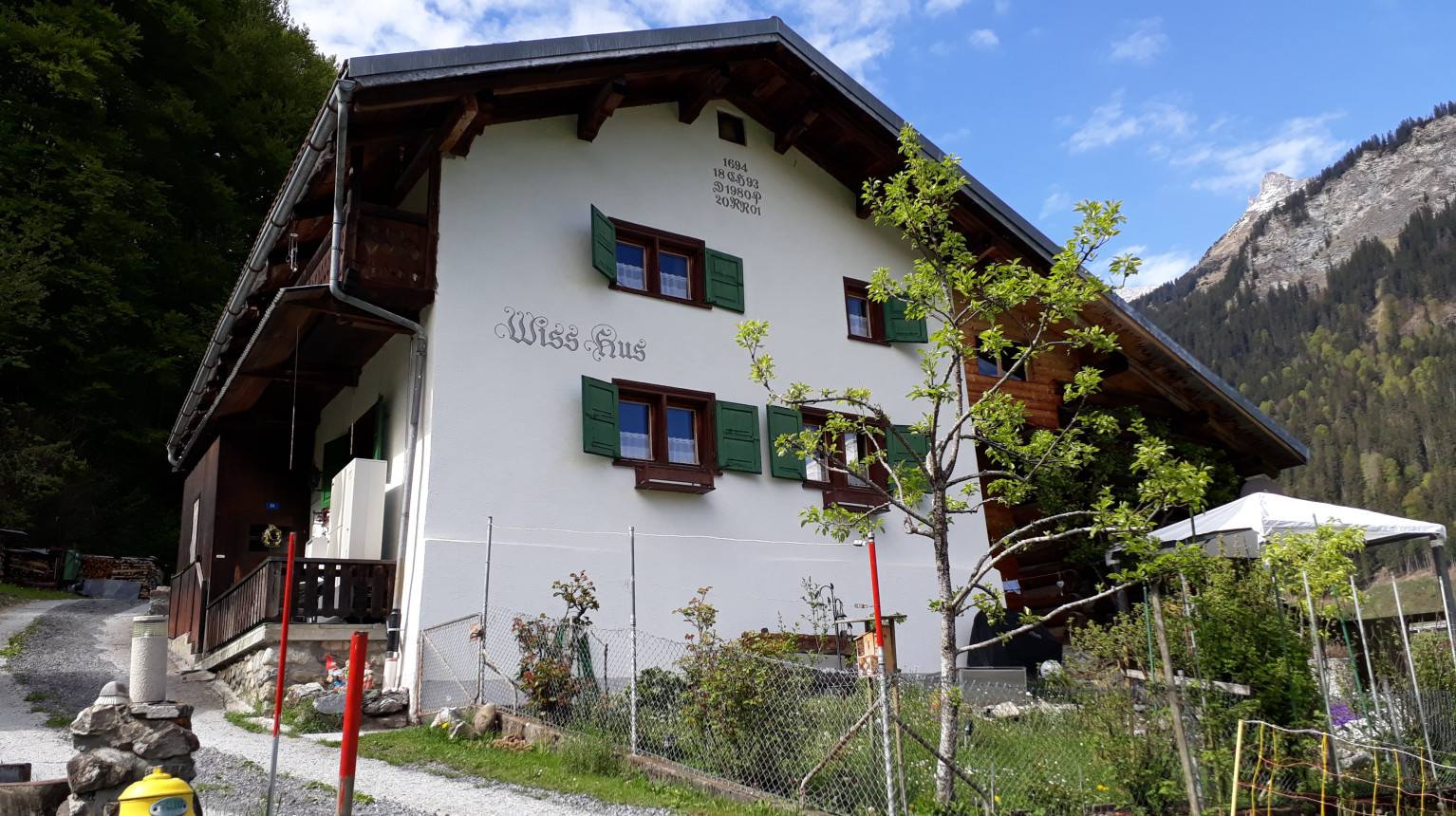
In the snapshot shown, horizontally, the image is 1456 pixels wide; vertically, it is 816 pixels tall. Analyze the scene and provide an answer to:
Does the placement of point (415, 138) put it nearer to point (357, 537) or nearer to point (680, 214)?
point (680, 214)

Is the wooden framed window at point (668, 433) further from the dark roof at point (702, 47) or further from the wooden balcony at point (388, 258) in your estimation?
the dark roof at point (702, 47)

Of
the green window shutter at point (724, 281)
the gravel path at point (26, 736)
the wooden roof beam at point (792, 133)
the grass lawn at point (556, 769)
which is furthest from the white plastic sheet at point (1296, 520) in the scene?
the gravel path at point (26, 736)

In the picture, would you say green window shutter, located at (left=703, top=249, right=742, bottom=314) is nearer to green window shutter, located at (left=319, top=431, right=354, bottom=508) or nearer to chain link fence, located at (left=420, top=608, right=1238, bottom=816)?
green window shutter, located at (left=319, top=431, right=354, bottom=508)

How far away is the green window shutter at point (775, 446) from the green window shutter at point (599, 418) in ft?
7.00

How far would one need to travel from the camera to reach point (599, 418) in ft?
38.3

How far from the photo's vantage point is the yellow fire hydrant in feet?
15.1

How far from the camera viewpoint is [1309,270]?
12194cm

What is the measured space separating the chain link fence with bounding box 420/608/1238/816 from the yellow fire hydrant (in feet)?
11.1

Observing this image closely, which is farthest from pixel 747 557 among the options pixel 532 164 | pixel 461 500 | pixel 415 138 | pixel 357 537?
pixel 415 138

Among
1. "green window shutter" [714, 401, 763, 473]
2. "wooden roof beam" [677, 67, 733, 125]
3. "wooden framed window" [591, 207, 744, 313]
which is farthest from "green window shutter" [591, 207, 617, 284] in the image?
"wooden roof beam" [677, 67, 733, 125]

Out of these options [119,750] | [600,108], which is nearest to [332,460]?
[600,108]

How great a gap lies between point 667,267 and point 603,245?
1.32 meters

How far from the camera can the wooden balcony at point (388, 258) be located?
10.6 meters

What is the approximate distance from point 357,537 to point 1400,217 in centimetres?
13933
